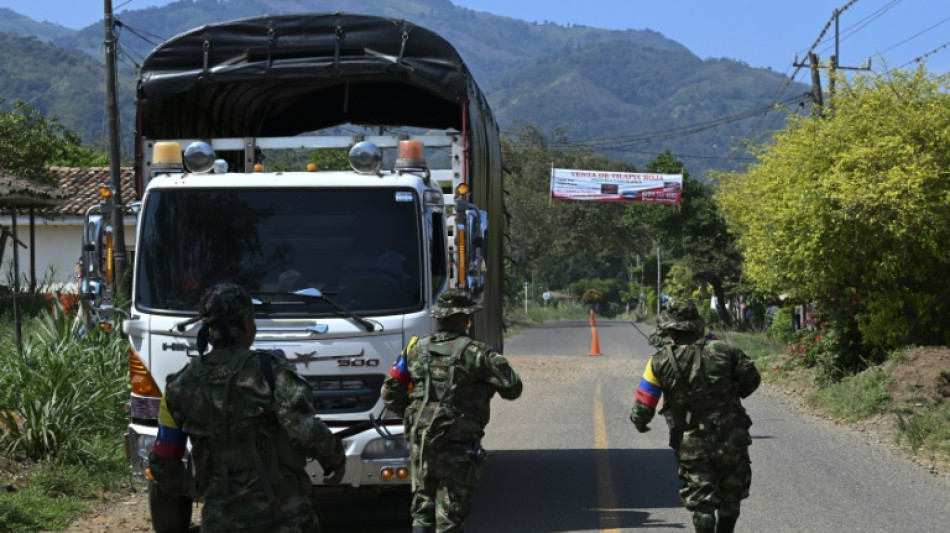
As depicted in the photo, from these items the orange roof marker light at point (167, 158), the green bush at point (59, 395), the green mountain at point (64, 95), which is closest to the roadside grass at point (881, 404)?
the orange roof marker light at point (167, 158)

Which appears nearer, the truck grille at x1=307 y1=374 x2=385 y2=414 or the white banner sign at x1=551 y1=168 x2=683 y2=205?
the truck grille at x1=307 y1=374 x2=385 y2=414

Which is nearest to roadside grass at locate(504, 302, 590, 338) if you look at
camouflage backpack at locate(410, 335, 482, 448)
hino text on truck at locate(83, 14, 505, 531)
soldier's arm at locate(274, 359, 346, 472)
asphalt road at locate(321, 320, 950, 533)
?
asphalt road at locate(321, 320, 950, 533)

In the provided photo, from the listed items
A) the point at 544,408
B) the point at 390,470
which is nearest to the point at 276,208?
the point at 390,470

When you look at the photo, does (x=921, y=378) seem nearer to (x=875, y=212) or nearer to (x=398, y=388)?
(x=875, y=212)

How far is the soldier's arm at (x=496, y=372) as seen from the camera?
7156 millimetres

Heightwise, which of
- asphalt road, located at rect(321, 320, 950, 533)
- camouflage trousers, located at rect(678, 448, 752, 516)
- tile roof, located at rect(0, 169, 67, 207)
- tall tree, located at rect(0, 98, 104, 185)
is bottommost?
asphalt road, located at rect(321, 320, 950, 533)

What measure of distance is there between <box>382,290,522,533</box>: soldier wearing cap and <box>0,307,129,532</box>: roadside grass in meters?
3.95

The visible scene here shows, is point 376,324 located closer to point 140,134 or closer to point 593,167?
point 140,134

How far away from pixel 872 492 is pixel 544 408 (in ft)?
25.3

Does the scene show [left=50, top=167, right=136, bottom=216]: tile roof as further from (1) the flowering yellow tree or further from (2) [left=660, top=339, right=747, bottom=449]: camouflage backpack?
(2) [left=660, top=339, right=747, bottom=449]: camouflage backpack

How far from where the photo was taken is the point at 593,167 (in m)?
75.8

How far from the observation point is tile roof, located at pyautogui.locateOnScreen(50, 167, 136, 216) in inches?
1318

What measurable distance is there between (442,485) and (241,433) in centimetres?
220

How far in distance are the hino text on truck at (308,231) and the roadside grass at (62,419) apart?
95.8 inches
